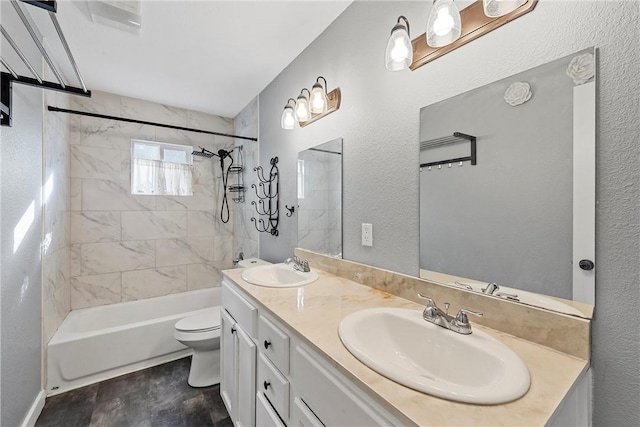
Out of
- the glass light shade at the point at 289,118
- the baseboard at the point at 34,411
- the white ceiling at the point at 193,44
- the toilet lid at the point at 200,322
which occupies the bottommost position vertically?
the baseboard at the point at 34,411

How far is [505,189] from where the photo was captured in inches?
36.4

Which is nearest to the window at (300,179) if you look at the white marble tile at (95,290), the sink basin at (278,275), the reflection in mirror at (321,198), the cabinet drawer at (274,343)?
the reflection in mirror at (321,198)

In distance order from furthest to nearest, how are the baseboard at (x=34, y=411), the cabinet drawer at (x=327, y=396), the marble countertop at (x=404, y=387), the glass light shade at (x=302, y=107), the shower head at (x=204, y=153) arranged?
1. the shower head at (x=204, y=153)
2. the glass light shade at (x=302, y=107)
3. the baseboard at (x=34, y=411)
4. the cabinet drawer at (x=327, y=396)
5. the marble countertop at (x=404, y=387)

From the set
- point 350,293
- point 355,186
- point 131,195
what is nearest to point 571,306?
point 350,293

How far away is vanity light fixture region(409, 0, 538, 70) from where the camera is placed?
888mm

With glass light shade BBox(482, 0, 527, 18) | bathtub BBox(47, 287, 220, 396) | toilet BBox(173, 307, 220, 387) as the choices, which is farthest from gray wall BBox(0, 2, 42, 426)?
glass light shade BBox(482, 0, 527, 18)

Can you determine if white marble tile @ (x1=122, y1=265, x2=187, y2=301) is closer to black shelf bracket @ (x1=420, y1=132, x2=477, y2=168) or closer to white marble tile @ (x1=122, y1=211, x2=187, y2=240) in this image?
white marble tile @ (x1=122, y1=211, x2=187, y2=240)

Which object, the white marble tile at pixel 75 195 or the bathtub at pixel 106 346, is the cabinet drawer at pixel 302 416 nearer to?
the bathtub at pixel 106 346

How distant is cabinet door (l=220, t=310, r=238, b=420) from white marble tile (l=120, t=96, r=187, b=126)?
241 cm

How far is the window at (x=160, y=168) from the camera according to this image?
2.90m

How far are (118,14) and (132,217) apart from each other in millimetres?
1931

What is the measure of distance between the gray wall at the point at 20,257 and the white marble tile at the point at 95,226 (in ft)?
3.05

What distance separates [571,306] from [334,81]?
156 centimetres

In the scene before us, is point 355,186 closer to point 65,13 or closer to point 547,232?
point 547,232
